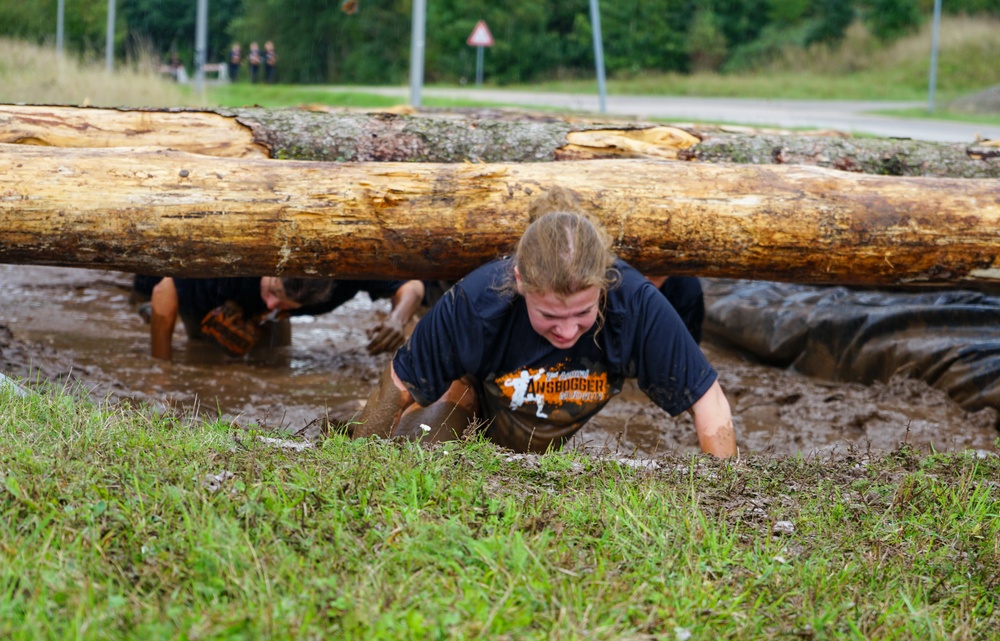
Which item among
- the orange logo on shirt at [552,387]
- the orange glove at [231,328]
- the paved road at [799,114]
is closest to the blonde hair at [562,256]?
the orange logo on shirt at [552,387]

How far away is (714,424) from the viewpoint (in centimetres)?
383

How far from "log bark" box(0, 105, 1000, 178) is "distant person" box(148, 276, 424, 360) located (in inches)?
44.1

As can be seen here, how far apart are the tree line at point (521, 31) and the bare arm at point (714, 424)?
34.2m

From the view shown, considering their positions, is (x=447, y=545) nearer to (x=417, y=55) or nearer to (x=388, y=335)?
(x=388, y=335)

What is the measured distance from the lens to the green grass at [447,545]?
2238 mm

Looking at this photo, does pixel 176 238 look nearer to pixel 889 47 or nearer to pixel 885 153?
pixel 885 153

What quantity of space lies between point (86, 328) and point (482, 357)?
13.8ft

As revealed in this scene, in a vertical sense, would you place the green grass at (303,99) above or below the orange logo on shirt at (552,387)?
above

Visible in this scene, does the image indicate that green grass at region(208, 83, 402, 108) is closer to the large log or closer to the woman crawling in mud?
the large log

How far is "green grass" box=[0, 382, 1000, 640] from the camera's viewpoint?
88.1 inches

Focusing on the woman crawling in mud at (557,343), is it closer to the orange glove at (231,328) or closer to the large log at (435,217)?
the large log at (435,217)

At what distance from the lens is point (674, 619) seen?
2355 millimetres

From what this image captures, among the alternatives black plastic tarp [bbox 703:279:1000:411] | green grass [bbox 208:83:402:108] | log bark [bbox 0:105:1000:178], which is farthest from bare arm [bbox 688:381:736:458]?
green grass [bbox 208:83:402:108]

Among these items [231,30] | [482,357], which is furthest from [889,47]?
[482,357]
